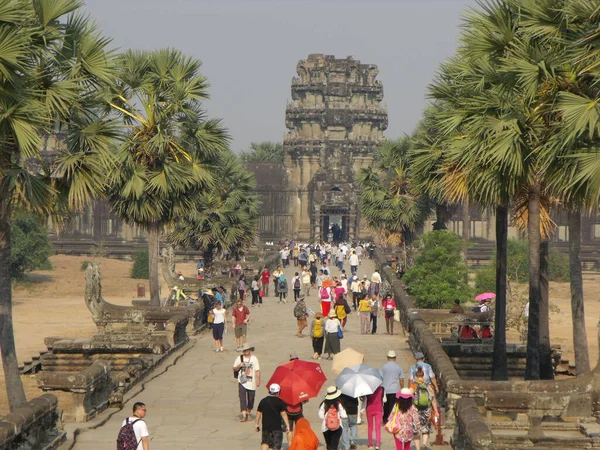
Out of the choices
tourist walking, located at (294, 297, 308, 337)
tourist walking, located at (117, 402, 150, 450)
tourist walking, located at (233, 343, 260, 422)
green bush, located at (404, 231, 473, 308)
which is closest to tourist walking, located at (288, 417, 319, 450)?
tourist walking, located at (117, 402, 150, 450)

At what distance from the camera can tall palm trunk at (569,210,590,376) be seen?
61.7 ft

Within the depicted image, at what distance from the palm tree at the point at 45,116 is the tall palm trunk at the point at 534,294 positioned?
293 inches

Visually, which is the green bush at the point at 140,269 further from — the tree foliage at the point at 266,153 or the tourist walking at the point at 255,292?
the tree foliage at the point at 266,153

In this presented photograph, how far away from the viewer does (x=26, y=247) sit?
60188 mm

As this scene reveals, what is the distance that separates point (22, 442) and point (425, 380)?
5578 millimetres

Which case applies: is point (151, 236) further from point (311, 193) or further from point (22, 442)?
point (311, 193)

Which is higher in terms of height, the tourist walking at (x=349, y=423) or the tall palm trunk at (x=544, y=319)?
the tall palm trunk at (x=544, y=319)

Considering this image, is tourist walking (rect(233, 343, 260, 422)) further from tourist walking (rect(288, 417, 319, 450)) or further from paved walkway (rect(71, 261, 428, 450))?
tourist walking (rect(288, 417, 319, 450))

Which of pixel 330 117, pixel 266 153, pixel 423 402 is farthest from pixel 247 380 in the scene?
pixel 266 153

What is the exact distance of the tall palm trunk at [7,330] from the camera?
16227mm

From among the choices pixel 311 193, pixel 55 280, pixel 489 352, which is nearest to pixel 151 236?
pixel 489 352

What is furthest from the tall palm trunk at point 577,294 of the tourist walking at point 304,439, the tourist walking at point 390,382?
the tourist walking at point 304,439

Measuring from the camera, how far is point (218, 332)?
26.1 m

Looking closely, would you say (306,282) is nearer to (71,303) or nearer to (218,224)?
(218,224)
